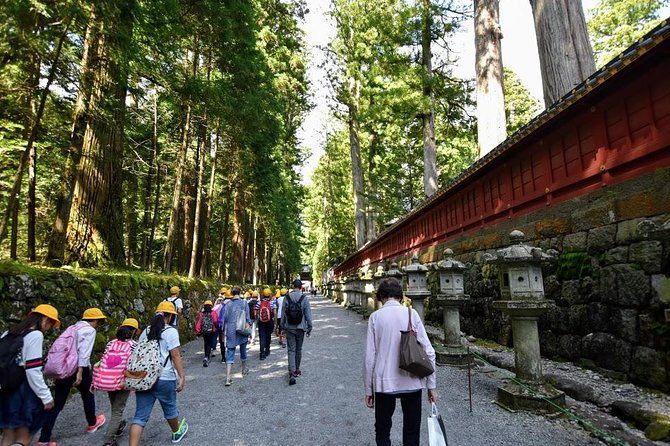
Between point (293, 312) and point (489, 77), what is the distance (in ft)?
31.2

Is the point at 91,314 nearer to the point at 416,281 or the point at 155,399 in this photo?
the point at 155,399

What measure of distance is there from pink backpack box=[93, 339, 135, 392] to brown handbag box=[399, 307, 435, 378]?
2948 mm

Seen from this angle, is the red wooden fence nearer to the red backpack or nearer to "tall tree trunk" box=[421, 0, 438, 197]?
the red backpack

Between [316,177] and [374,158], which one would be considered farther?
[316,177]

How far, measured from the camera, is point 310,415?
4.48 metres

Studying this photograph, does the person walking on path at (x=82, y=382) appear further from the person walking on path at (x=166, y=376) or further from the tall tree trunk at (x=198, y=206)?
the tall tree trunk at (x=198, y=206)

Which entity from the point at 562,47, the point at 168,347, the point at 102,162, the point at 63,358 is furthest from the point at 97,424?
the point at 562,47

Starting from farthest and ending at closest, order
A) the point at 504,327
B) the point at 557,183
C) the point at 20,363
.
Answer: the point at 504,327 → the point at 557,183 → the point at 20,363

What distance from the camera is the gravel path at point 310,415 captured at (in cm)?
369

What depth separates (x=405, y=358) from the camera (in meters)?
2.74

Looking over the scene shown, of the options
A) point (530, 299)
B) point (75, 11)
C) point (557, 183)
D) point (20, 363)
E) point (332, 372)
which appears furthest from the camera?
point (332, 372)

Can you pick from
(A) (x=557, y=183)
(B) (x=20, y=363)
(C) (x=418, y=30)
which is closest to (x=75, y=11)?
(B) (x=20, y=363)

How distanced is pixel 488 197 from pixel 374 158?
53.5 feet

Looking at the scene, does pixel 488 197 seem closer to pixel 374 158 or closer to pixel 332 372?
pixel 332 372
